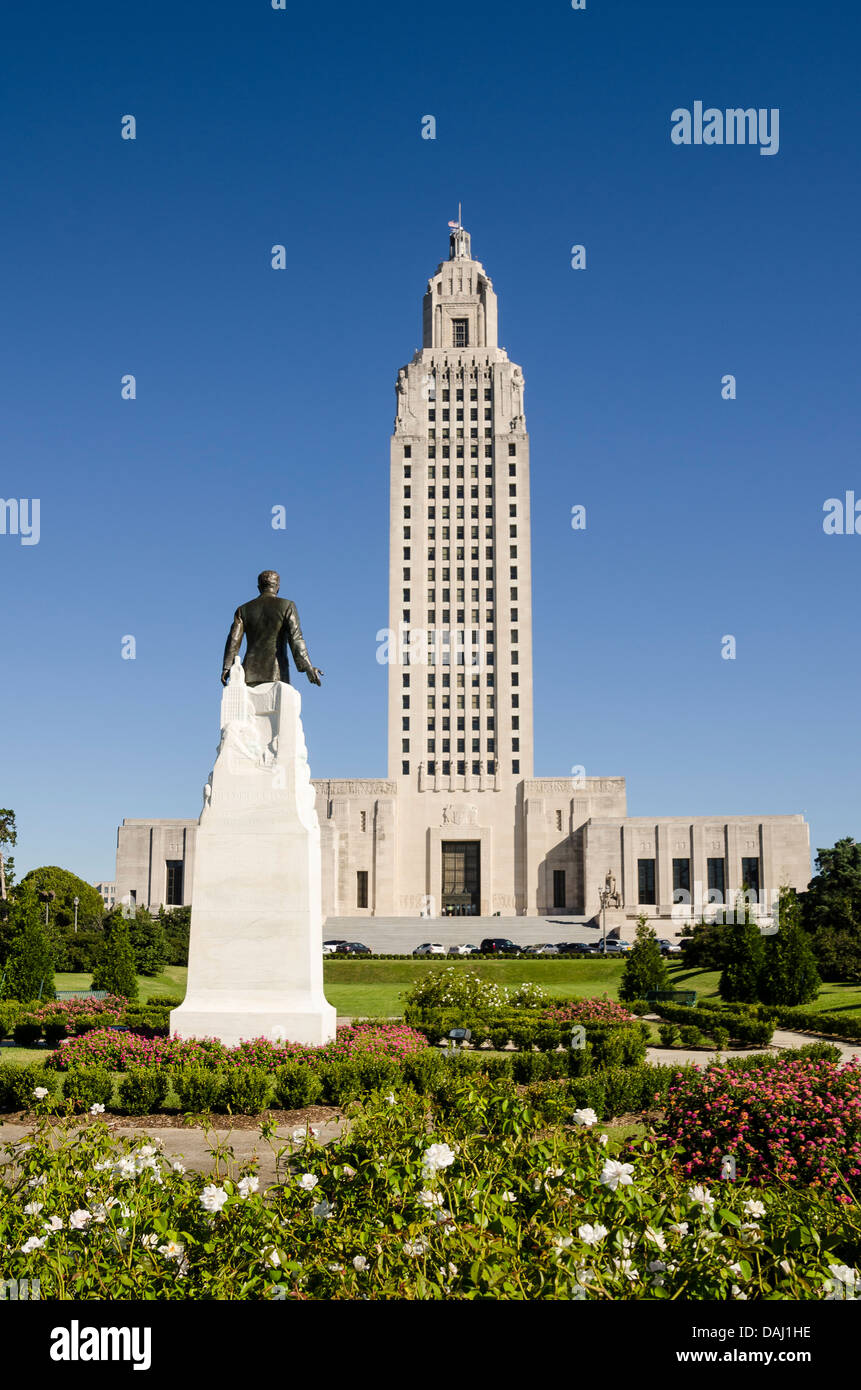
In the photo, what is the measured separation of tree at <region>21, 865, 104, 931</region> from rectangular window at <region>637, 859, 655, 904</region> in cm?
4084

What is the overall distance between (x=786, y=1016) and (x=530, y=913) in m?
58.7

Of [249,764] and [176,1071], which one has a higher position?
[249,764]

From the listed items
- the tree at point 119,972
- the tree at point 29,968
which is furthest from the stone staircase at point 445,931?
the tree at point 29,968

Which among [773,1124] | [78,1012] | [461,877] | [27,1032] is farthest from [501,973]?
[461,877]

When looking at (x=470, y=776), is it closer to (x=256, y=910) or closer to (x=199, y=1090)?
(x=256, y=910)

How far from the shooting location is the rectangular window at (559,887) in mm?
84125

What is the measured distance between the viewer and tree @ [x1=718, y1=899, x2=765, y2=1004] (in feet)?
98.5

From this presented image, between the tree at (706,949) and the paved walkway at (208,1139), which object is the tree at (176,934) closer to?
the tree at (706,949)

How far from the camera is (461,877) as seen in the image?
86.1 m

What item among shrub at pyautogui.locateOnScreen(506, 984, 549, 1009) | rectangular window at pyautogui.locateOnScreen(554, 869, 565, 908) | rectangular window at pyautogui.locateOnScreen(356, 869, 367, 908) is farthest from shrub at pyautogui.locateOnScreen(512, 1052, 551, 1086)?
rectangular window at pyautogui.locateOnScreen(554, 869, 565, 908)

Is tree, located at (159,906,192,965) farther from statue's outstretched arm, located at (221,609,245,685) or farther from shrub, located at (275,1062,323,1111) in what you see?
shrub, located at (275,1062,323,1111)

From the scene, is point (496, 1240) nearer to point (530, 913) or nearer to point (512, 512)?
point (530, 913)
